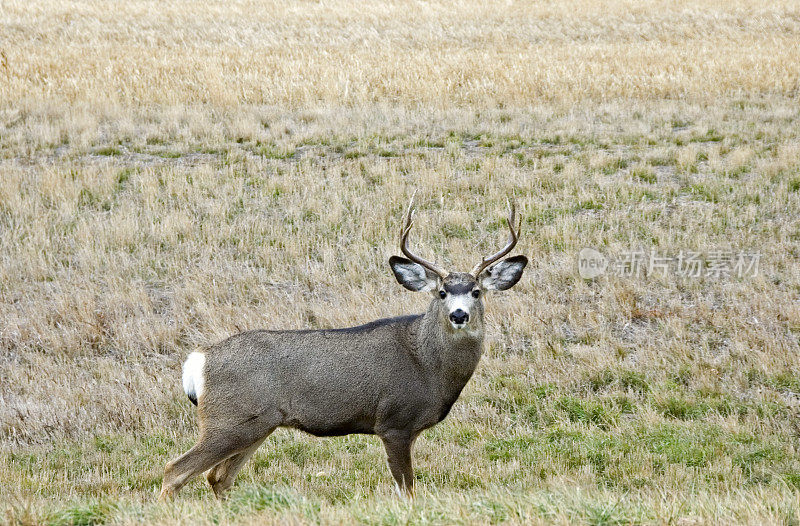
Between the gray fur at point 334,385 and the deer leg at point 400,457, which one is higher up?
the gray fur at point 334,385

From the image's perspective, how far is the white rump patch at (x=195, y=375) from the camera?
5.63 metres

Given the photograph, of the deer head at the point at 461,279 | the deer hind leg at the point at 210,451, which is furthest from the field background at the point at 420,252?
the deer head at the point at 461,279

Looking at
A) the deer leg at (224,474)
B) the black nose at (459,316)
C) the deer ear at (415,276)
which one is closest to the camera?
the black nose at (459,316)

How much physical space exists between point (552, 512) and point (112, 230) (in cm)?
863

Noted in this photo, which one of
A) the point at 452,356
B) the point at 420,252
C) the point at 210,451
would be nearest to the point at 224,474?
the point at 210,451

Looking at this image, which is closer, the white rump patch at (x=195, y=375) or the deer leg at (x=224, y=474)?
the white rump patch at (x=195, y=375)

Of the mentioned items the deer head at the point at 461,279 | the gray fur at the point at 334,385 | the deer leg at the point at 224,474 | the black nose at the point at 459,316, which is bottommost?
the deer leg at the point at 224,474

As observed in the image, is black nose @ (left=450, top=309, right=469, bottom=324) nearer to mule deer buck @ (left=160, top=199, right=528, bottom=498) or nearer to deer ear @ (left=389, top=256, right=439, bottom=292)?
mule deer buck @ (left=160, top=199, right=528, bottom=498)

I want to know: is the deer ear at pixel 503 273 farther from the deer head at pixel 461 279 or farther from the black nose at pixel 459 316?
the black nose at pixel 459 316

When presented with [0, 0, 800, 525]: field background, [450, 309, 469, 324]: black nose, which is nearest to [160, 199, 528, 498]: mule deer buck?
[450, 309, 469, 324]: black nose

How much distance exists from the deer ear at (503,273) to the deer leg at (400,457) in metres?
1.16

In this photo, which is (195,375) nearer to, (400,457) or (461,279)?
(400,457)

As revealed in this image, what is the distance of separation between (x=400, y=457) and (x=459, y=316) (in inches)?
37.0

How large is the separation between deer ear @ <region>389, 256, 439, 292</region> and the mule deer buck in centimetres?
1
